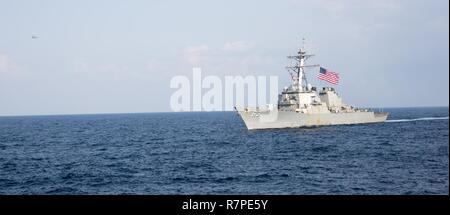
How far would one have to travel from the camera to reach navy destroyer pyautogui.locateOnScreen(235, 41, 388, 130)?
6087 cm

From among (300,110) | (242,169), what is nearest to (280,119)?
(300,110)

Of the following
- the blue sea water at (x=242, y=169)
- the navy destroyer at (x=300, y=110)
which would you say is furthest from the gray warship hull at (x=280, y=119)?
the blue sea water at (x=242, y=169)

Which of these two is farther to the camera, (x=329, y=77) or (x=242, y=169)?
(x=329, y=77)

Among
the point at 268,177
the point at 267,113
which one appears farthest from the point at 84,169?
the point at 267,113

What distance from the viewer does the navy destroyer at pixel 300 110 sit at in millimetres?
60866

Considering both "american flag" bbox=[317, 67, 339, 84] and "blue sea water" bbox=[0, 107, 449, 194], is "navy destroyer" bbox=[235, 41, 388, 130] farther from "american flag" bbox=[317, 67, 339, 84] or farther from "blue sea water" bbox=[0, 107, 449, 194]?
"blue sea water" bbox=[0, 107, 449, 194]

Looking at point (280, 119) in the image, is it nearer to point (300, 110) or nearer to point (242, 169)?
point (300, 110)

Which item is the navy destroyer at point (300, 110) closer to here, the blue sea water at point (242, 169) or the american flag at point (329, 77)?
the american flag at point (329, 77)

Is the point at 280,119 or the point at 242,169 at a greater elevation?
the point at 280,119

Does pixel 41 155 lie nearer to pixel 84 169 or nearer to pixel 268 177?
pixel 84 169

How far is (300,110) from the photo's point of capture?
202ft
